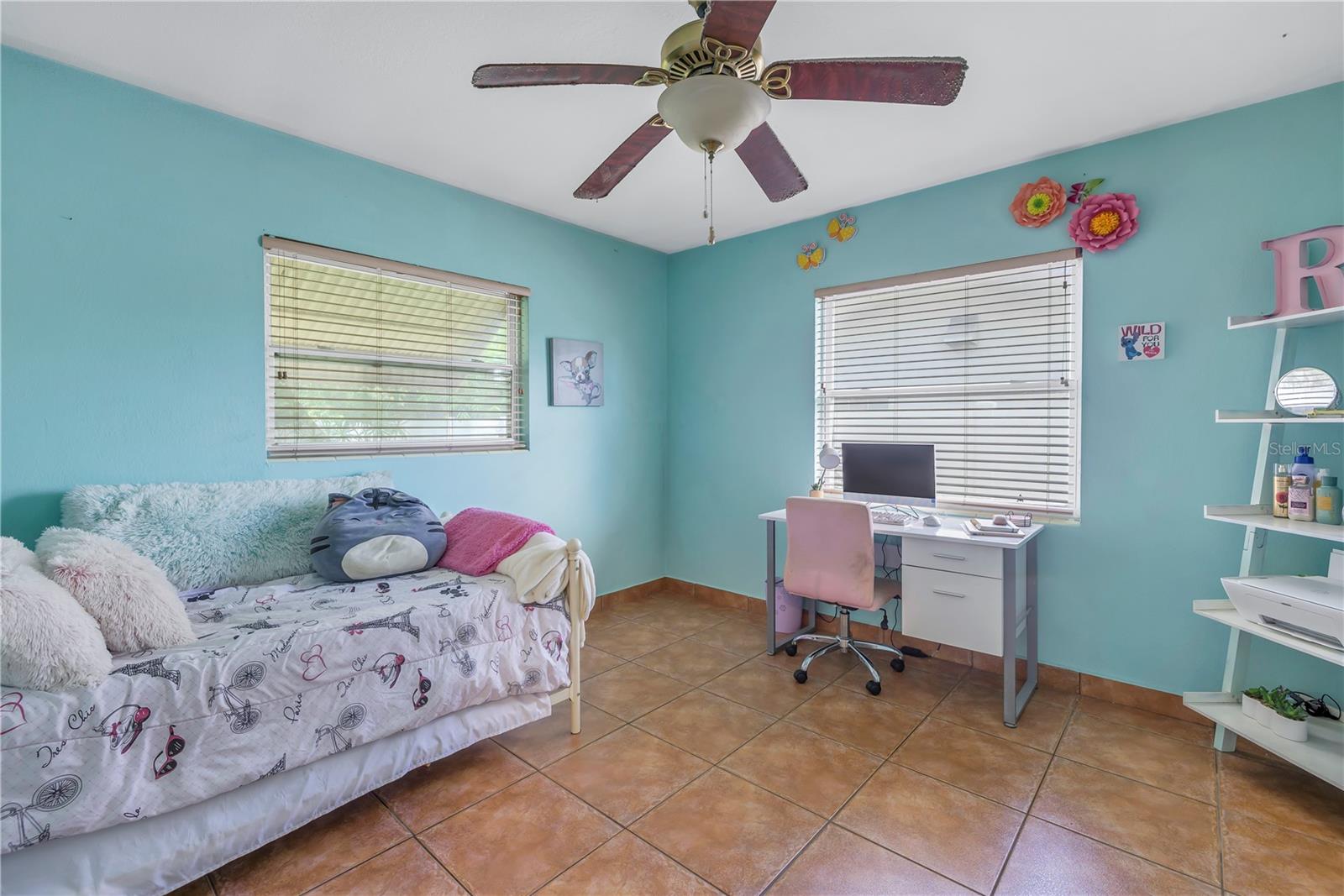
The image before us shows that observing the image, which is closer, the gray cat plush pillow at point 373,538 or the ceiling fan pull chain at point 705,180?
the gray cat plush pillow at point 373,538

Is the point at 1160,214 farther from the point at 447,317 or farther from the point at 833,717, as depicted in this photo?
the point at 447,317

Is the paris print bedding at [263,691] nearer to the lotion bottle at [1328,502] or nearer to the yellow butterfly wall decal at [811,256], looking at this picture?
the yellow butterfly wall decal at [811,256]

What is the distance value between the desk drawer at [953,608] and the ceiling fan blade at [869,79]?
1.91 m

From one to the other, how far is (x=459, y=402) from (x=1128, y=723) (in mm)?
3547

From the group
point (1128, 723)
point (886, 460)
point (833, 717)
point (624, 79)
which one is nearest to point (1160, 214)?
point (886, 460)

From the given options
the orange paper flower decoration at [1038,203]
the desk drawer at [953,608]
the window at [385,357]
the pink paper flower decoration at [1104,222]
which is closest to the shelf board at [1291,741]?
the desk drawer at [953,608]

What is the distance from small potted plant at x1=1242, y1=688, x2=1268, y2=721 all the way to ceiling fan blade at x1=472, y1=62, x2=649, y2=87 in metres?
3.00

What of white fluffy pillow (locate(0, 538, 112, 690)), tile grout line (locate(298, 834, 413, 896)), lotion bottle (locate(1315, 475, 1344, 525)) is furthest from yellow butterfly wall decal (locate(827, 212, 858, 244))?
white fluffy pillow (locate(0, 538, 112, 690))

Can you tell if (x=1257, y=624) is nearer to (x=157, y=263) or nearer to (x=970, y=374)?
(x=970, y=374)

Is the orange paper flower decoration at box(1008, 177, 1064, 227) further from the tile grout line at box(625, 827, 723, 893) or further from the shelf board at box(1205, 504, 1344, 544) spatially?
the tile grout line at box(625, 827, 723, 893)

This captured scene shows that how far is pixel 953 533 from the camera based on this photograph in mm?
2658

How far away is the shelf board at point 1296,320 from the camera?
1966 mm

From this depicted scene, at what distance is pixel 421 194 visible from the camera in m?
3.03

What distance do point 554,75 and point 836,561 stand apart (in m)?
2.24
